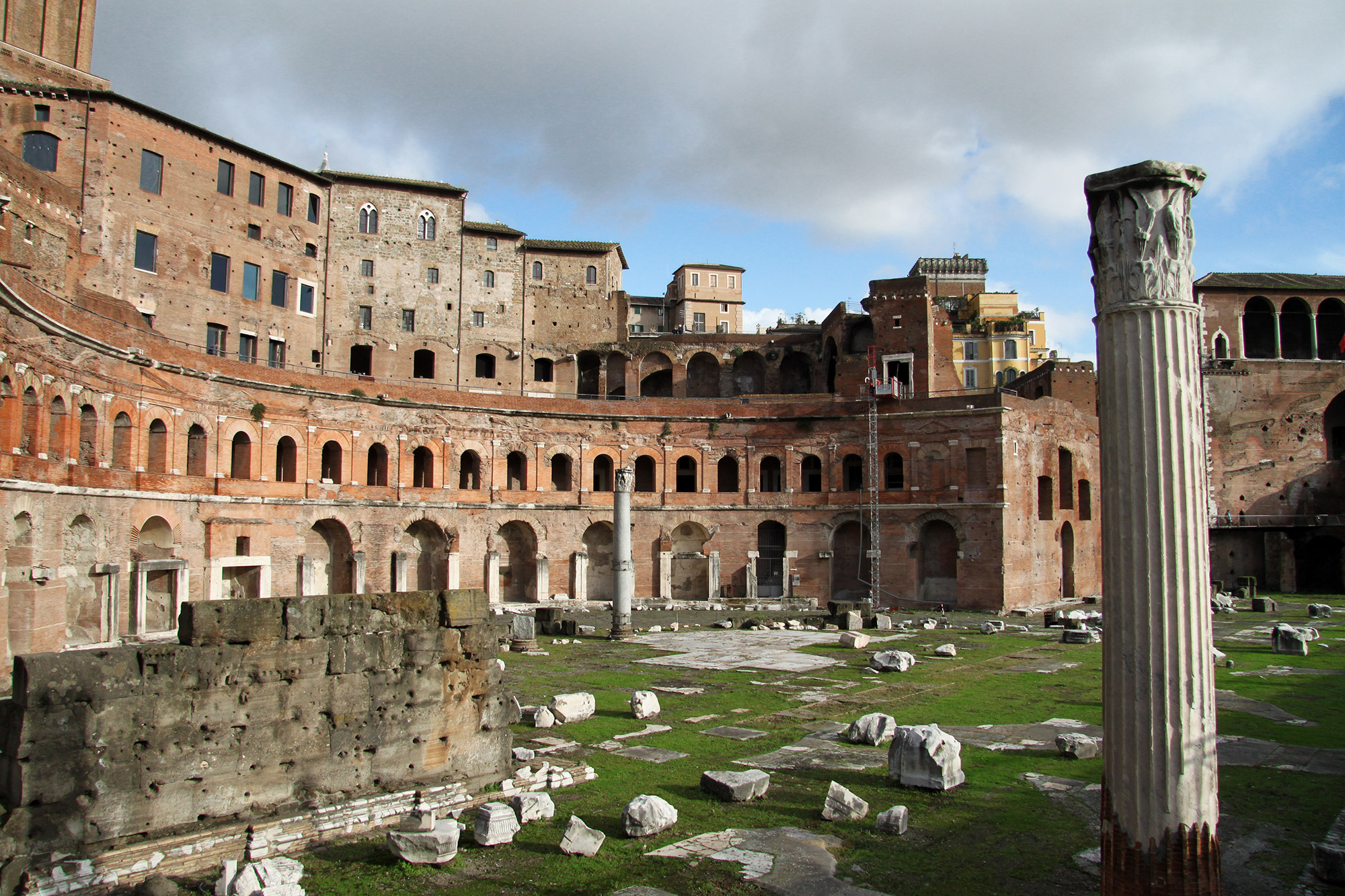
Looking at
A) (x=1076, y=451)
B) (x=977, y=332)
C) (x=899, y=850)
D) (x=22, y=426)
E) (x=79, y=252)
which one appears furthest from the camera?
(x=977, y=332)

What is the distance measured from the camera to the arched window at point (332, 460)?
106 ft

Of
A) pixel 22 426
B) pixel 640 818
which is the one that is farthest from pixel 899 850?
pixel 22 426

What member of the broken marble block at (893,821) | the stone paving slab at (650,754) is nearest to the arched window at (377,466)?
the stone paving slab at (650,754)

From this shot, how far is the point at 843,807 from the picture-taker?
913 centimetres

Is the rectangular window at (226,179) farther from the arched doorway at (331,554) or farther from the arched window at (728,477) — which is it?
the arched window at (728,477)

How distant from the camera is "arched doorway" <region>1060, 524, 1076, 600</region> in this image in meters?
39.3

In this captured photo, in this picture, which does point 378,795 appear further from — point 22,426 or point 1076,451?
point 1076,451

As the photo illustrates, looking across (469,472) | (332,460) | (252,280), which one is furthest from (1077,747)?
(252,280)

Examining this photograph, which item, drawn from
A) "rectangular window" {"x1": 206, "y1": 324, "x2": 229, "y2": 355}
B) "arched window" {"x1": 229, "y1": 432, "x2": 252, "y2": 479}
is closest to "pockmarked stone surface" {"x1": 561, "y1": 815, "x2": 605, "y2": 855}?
"arched window" {"x1": 229, "y1": 432, "x2": 252, "y2": 479}

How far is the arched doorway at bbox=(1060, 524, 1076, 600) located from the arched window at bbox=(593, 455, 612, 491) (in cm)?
1996

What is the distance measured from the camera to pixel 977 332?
5962 cm

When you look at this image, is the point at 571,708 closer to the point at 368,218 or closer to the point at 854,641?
the point at 854,641

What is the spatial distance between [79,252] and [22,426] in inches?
596

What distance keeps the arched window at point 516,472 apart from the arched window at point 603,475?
3.68 meters
